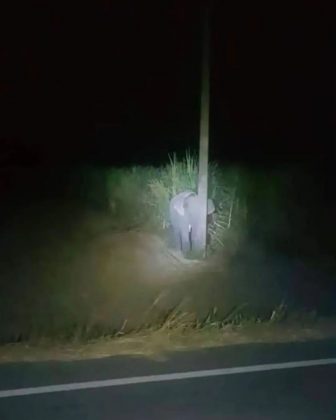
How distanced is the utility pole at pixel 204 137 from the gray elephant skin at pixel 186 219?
4 centimetres

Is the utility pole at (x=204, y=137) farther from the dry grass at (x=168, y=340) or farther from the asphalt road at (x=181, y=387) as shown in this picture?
the asphalt road at (x=181, y=387)

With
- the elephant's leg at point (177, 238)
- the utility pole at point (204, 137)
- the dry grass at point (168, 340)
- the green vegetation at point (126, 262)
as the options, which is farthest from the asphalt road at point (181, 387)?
the utility pole at point (204, 137)

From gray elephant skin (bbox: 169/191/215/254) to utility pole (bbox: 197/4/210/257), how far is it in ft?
0.14

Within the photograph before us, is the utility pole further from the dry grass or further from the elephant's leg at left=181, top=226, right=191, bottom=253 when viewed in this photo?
the dry grass

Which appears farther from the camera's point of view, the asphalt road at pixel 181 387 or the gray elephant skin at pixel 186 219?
the gray elephant skin at pixel 186 219

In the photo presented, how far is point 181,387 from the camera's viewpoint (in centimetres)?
774

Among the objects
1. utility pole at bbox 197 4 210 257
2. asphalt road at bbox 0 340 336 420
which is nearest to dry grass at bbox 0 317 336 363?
asphalt road at bbox 0 340 336 420

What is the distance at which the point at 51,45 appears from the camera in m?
10.6

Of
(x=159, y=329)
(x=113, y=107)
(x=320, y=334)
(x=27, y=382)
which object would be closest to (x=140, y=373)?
(x=27, y=382)

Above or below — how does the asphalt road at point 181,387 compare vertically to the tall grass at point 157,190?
below

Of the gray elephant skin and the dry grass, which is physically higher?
the gray elephant skin

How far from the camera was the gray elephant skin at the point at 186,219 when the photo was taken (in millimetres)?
10805

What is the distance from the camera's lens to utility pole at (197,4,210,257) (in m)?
10.9

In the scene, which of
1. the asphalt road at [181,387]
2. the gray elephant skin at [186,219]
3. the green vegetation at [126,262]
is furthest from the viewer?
the gray elephant skin at [186,219]
